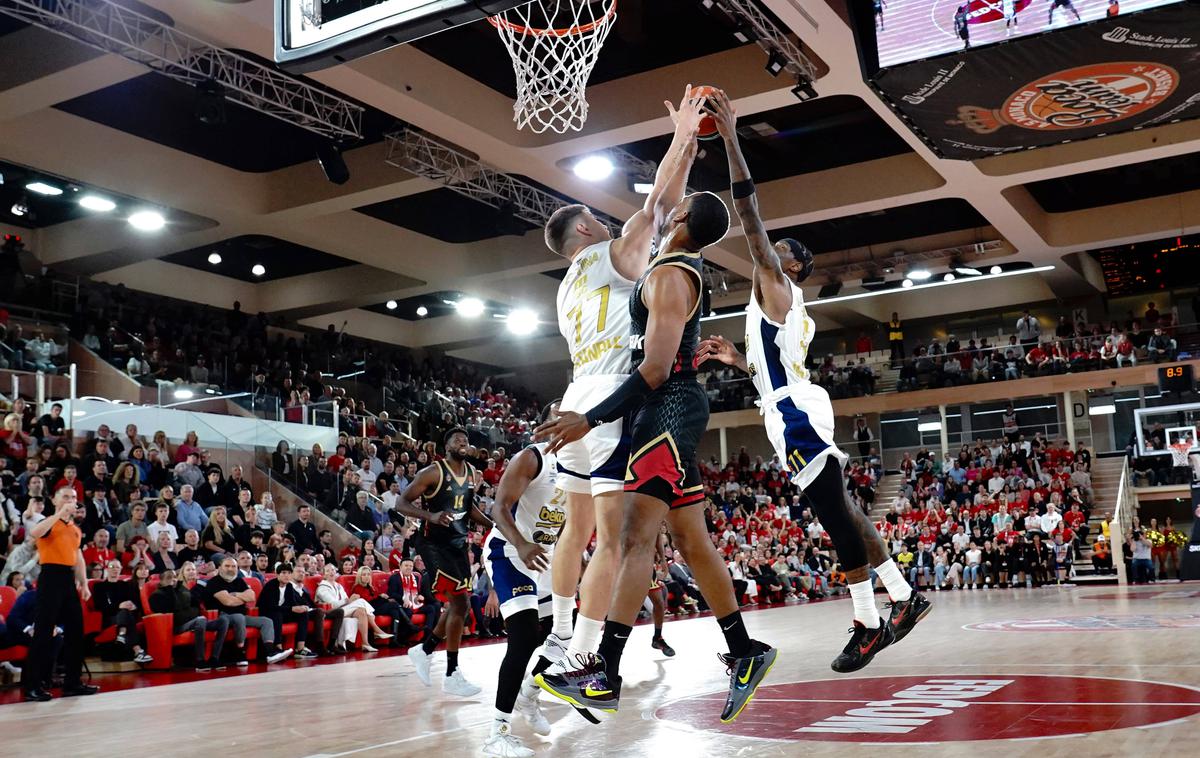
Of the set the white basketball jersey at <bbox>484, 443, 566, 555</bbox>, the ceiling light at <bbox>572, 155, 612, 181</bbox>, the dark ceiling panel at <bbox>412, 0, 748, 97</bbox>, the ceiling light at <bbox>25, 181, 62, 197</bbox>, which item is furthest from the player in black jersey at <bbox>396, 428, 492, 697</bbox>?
the ceiling light at <bbox>25, 181, 62, 197</bbox>

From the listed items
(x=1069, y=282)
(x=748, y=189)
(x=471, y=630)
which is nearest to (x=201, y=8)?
(x=471, y=630)

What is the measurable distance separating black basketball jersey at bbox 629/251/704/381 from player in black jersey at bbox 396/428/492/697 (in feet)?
9.58

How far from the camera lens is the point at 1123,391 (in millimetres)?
29062

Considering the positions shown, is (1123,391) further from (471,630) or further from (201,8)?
(201,8)

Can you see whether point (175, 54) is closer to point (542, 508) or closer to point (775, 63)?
point (775, 63)

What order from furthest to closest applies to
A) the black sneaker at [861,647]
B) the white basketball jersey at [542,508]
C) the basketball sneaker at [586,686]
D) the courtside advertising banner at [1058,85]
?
the courtside advertising banner at [1058,85] < the white basketball jersey at [542,508] < the black sneaker at [861,647] < the basketball sneaker at [586,686]

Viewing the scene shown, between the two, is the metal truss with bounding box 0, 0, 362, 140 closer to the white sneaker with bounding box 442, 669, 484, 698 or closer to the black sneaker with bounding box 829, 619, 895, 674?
the white sneaker with bounding box 442, 669, 484, 698

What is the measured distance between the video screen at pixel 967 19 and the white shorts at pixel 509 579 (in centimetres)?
789

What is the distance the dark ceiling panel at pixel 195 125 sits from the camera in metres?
16.1

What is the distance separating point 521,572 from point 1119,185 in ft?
68.8

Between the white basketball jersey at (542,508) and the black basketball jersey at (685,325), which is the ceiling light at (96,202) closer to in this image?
the white basketball jersey at (542,508)

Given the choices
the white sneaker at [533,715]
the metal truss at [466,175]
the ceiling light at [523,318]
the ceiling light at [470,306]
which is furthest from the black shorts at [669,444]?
the ceiling light at [523,318]

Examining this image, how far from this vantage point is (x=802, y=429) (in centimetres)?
511

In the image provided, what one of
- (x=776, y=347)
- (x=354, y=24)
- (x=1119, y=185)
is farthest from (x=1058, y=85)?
(x=1119, y=185)
